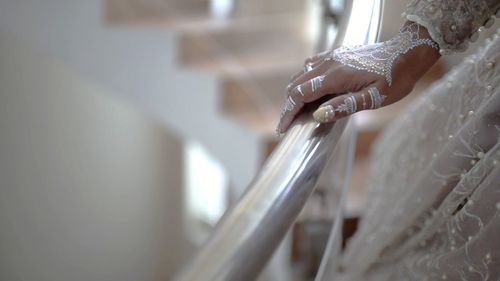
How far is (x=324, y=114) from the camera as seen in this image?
0.67m

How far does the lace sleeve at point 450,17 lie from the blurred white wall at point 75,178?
412 cm

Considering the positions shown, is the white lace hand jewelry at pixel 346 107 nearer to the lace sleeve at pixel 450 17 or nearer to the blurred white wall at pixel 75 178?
the lace sleeve at pixel 450 17

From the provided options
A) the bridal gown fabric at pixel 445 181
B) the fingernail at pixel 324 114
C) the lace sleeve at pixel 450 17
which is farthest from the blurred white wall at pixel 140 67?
the fingernail at pixel 324 114

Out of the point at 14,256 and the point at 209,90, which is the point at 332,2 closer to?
the point at 209,90

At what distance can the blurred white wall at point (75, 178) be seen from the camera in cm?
477

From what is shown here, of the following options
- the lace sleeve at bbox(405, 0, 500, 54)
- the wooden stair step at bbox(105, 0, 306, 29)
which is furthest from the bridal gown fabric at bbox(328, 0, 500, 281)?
the wooden stair step at bbox(105, 0, 306, 29)

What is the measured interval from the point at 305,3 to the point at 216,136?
27.6 inches

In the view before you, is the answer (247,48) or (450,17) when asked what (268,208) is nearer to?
(450,17)

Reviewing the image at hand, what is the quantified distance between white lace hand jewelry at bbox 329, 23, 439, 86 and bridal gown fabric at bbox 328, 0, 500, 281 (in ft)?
0.07

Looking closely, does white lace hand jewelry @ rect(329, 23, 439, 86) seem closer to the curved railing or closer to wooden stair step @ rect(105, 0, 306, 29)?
the curved railing

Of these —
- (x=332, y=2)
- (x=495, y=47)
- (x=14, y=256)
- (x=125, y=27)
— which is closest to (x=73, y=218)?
(x=14, y=256)

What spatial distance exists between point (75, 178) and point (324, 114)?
4.35m

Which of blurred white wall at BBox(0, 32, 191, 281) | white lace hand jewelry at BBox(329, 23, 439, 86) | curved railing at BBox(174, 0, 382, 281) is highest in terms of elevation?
white lace hand jewelry at BBox(329, 23, 439, 86)

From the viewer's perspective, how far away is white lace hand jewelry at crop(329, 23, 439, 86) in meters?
0.73
